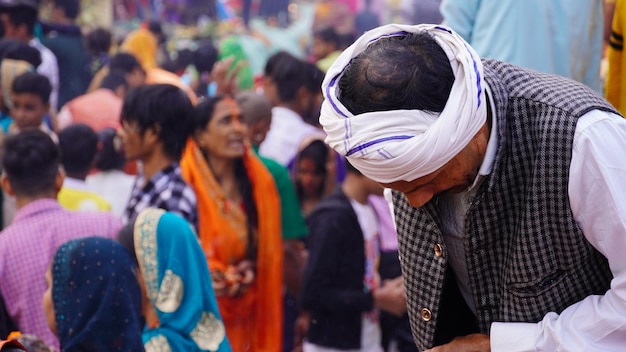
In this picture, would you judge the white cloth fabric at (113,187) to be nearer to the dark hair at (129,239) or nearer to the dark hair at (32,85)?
the dark hair at (32,85)

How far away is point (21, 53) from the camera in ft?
25.5

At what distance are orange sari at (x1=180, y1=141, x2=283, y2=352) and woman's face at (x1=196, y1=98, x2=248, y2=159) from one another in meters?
0.07

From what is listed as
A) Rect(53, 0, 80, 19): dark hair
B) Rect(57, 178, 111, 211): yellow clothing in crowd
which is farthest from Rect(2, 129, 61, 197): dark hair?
Rect(53, 0, 80, 19): dark hair

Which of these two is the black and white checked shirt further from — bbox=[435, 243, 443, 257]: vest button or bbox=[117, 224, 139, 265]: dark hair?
bbox=[435, 243, 443, 257]: vest button

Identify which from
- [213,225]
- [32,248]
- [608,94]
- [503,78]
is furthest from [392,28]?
[213,225]

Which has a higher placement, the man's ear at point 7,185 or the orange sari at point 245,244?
the man's ear at point 7,185

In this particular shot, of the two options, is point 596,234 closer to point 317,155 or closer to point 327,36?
point 317,155

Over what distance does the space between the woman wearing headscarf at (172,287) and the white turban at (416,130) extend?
1499 millimetres

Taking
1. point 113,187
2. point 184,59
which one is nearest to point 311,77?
point 113,187

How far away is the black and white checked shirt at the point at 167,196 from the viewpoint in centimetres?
479

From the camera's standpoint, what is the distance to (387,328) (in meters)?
5.00

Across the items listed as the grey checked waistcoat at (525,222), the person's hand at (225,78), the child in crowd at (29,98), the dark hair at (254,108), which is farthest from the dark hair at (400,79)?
the person's hand at (225,78)

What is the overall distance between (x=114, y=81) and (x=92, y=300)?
560 cm

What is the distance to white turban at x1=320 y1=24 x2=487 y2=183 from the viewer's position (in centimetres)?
214
